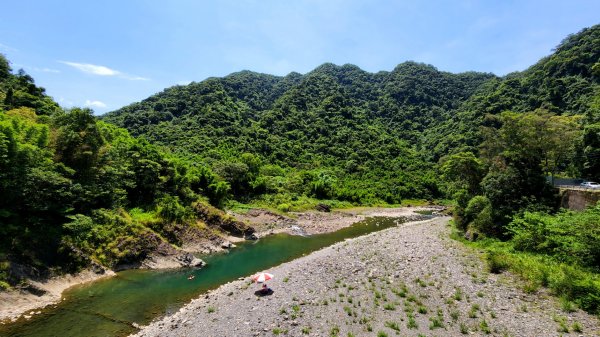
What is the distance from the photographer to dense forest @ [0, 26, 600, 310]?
88.7 feet

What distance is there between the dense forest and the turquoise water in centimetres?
414

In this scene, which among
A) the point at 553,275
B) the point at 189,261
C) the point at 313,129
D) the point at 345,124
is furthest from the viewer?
the point at 345,124

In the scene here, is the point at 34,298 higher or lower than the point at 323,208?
higher

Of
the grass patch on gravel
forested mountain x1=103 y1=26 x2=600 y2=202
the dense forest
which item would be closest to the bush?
the dense forest

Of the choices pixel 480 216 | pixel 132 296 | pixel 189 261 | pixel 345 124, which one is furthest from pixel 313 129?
pixel 132 296

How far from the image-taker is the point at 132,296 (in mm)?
25062

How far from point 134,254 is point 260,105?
14593cm

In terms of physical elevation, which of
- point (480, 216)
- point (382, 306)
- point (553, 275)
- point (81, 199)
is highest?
point (81, 199)

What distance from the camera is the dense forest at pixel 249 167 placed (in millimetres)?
27031

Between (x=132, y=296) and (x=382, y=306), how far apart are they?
18.9m

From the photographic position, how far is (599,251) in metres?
20.6

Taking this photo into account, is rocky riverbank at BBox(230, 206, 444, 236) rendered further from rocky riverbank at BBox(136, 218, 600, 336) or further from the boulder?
rocky riverbank at BBox(136, 218, 600, 336)

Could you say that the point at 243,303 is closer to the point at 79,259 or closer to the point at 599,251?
the point at 79,259

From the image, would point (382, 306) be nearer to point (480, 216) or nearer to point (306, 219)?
point (480, 216)
